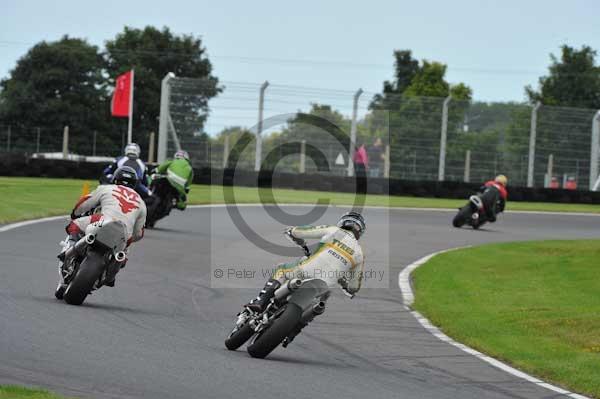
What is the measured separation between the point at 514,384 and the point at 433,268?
8.66 metres

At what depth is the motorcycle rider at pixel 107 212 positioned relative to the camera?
11.3 meters

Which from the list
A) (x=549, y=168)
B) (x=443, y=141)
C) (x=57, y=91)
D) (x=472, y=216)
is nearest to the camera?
(x=472, y=216)

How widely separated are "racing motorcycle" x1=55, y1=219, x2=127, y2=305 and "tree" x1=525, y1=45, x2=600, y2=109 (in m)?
66.3

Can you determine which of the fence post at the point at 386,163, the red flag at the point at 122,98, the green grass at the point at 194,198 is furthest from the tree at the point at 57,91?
the green grass at the point at 194,198

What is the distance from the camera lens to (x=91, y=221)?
37.3ft

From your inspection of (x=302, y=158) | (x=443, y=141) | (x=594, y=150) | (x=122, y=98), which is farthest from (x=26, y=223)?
(x=594, y=150)

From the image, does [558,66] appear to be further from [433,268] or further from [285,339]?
[285,339]

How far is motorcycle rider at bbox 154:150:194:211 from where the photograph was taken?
20978 mm

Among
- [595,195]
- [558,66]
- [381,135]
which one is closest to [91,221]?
[381,135]

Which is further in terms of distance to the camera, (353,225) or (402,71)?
(402,71)

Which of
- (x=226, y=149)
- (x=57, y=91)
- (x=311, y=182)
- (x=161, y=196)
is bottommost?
(x=161, y=196)

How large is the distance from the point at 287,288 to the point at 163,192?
1220 cm

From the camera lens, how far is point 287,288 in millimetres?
9180

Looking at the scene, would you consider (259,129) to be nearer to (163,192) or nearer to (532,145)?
(532,145)
